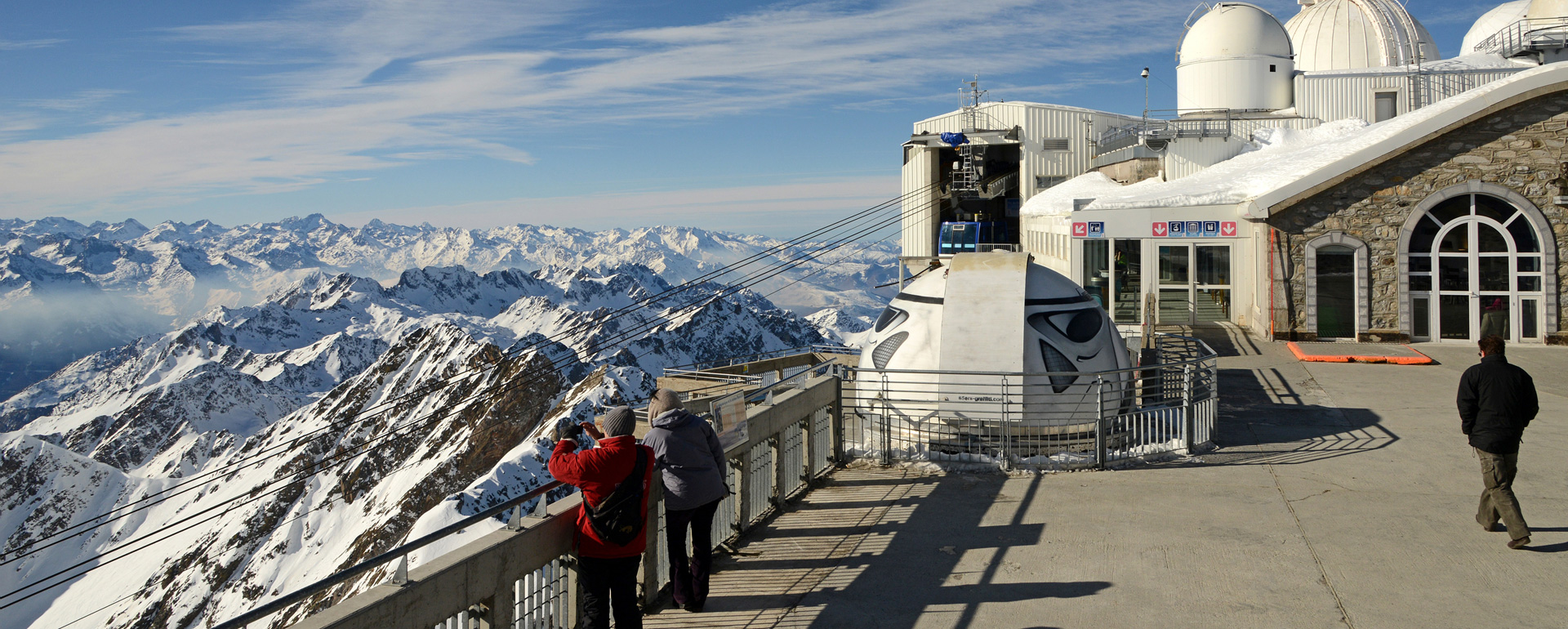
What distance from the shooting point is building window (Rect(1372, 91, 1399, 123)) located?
39.3 metres

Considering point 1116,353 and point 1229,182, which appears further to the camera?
point 1229,182

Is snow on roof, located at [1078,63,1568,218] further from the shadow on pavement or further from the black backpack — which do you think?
the black backpack

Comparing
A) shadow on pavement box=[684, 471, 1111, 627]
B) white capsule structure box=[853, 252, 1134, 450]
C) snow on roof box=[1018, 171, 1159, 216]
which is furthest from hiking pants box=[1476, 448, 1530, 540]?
snow on roof box=[1018, 171, 1159, 216]

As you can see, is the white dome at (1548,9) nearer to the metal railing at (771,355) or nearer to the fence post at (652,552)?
the metal railing at (771,355)

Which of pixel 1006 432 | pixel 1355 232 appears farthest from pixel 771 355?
pixel 1006 432

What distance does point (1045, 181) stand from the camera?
127ft

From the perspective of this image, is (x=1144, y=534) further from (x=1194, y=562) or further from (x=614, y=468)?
(x=614, y=468)

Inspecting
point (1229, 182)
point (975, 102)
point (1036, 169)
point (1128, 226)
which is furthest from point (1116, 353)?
point (975, 102)

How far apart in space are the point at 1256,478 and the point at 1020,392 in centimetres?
255

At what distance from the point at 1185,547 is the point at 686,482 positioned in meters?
4.10

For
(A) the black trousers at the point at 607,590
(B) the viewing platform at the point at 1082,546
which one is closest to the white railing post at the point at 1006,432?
(B) the viewing platform at the point at 1082,546

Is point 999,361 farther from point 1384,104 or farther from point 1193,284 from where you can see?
point 1384,104

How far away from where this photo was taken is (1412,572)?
23.7 feet

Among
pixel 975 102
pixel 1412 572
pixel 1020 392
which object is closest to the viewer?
pixel 1412 572
